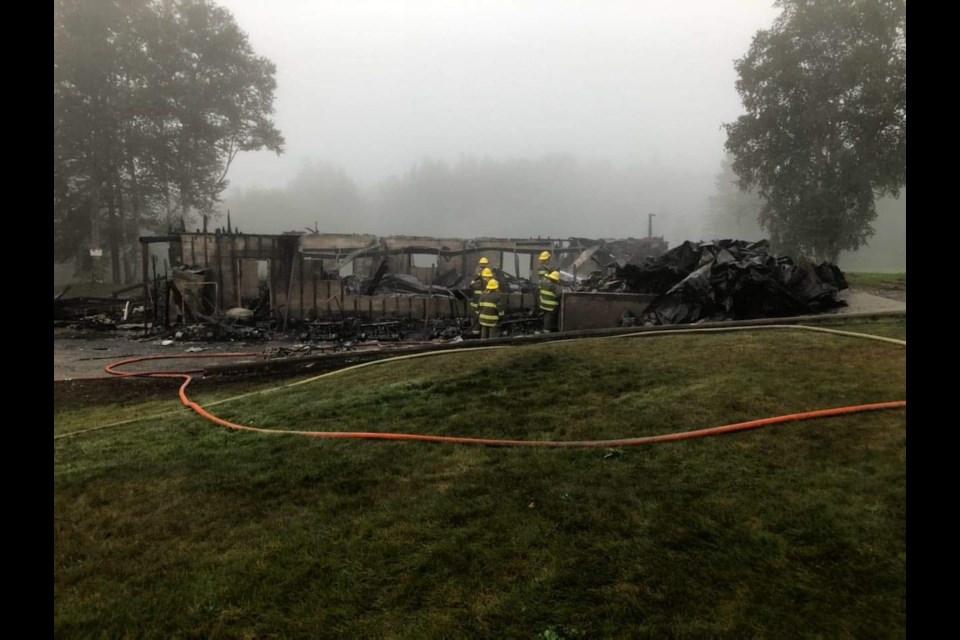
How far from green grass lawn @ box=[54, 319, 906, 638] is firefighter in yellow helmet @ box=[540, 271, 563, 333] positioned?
252 inches

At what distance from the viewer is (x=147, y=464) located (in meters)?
3.56

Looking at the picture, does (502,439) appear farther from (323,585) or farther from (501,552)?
(323,585)

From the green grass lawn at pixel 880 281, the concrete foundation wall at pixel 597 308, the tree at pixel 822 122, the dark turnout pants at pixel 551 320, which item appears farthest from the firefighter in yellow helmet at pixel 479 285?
the tree at pixel 822 122

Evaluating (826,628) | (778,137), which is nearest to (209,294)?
(826,628)

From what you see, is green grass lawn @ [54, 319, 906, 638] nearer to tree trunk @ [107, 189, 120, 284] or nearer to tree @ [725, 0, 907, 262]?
tree @ [725, 0, 907, 262]

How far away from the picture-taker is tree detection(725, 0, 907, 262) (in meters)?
11.5

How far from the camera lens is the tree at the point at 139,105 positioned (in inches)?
798

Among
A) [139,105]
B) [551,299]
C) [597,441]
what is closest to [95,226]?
[139,105]

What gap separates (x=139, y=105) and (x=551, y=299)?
72.9 feet

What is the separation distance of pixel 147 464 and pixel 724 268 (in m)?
9.22

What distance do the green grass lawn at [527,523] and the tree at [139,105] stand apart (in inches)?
910

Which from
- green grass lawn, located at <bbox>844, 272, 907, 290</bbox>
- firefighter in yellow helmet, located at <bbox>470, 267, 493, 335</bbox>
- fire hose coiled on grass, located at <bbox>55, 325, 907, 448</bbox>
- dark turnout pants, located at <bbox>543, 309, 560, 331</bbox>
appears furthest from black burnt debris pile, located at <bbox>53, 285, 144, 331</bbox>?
green grass lawn, located at <bbox>844, 272, 907, 290</bbox>

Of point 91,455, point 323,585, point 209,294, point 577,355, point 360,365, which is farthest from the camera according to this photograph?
point 209,294
